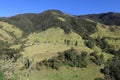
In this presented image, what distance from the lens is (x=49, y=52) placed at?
369ft

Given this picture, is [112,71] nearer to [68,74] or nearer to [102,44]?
[68,74]

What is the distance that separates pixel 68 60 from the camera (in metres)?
97.2

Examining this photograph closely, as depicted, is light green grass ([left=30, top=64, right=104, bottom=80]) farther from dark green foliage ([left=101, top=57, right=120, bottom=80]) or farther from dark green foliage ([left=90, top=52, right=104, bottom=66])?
dark green foliage ([left=90, top=52, right=104, bottom=66])

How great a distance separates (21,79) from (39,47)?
367 ft

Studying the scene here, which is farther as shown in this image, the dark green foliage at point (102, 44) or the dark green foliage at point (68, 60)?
the dark green foliage at point (102, 44)

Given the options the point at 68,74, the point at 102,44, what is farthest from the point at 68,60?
the point at 102,44

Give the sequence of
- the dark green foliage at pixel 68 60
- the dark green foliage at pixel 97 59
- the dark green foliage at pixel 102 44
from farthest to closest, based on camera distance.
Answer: the dark green foliage at pixel 102 44
the dark green foliage at pixel 97 59
the dark green foliage at pixel 68 60

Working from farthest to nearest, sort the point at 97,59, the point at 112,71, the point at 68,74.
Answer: the point at 97,59
the point at 112,71
the point at 68,74

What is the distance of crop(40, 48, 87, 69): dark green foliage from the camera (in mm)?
92525

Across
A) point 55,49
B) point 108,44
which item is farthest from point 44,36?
point 55,49

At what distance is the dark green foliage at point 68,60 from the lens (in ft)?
304

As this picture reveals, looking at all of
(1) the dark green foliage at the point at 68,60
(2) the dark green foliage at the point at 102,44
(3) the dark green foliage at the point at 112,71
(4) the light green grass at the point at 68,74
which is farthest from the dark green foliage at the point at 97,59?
(2) the dark green foliage at the point at 102,44

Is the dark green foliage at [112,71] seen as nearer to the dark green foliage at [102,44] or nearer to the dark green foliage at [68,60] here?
the dark green foliage at [68,60]

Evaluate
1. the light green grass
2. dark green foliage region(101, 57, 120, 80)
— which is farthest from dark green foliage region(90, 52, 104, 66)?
dark green foliage region(101, 57, 120, 80)
